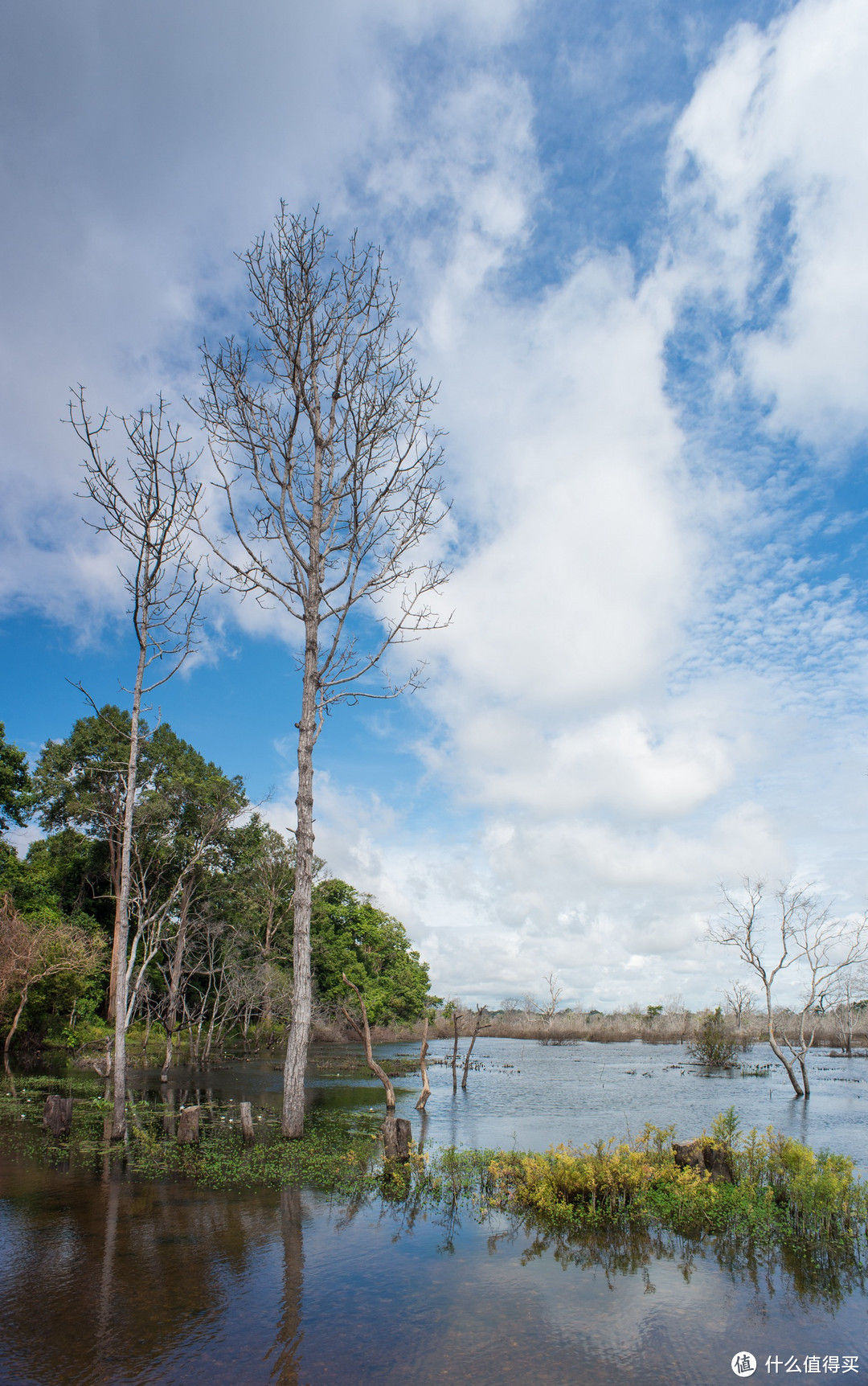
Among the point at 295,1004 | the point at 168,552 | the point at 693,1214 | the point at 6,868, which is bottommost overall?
the point at 693,1214

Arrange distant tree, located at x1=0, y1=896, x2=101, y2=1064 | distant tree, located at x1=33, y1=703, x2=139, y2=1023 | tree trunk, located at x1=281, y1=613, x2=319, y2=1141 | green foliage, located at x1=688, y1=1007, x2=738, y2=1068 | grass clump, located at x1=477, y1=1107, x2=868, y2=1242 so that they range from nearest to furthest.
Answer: grass clump, located at x1=477, y1=1107, x2=868, y2=1242 → tree trunk, located at x1=281, y1=613, x2=319, y2=1141 → distant tree, located at x1=0, y1=896, x2=101, y2=1064 → distant tree, located at x1=33, y1=703, x2=139, y2=1023 → green foliage, located at x1=688, y1=1007, x2=738, y2=1068

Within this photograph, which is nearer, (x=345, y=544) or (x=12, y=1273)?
(x=12, y=1273)

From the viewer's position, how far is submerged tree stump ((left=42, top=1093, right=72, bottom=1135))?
12898 millimetres

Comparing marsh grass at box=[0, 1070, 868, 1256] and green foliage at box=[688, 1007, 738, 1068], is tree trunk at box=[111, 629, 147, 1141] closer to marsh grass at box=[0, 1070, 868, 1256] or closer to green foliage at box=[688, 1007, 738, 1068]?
marsh grass at box=[0, 1070, 868, 1256]

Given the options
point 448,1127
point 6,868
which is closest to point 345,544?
point 448,1127

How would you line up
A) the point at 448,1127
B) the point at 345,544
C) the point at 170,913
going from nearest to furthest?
1. the point at 345,544
2. the point at 448,1127
3. the point at 170,913

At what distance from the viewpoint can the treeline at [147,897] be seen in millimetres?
28188

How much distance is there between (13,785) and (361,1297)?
108 feet

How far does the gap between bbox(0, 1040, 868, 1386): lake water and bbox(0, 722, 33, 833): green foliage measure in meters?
26.1

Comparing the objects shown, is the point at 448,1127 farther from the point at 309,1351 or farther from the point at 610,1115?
the point at 309,1351

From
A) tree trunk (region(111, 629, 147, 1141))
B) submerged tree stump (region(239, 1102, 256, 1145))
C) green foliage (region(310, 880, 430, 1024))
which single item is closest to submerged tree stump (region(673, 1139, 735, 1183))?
submerged tree stump (region(239, 1102, 256, 1145))

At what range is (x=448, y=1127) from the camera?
16812mm

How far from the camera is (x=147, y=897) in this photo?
26.5 meters

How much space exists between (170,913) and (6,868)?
28.7 ft
